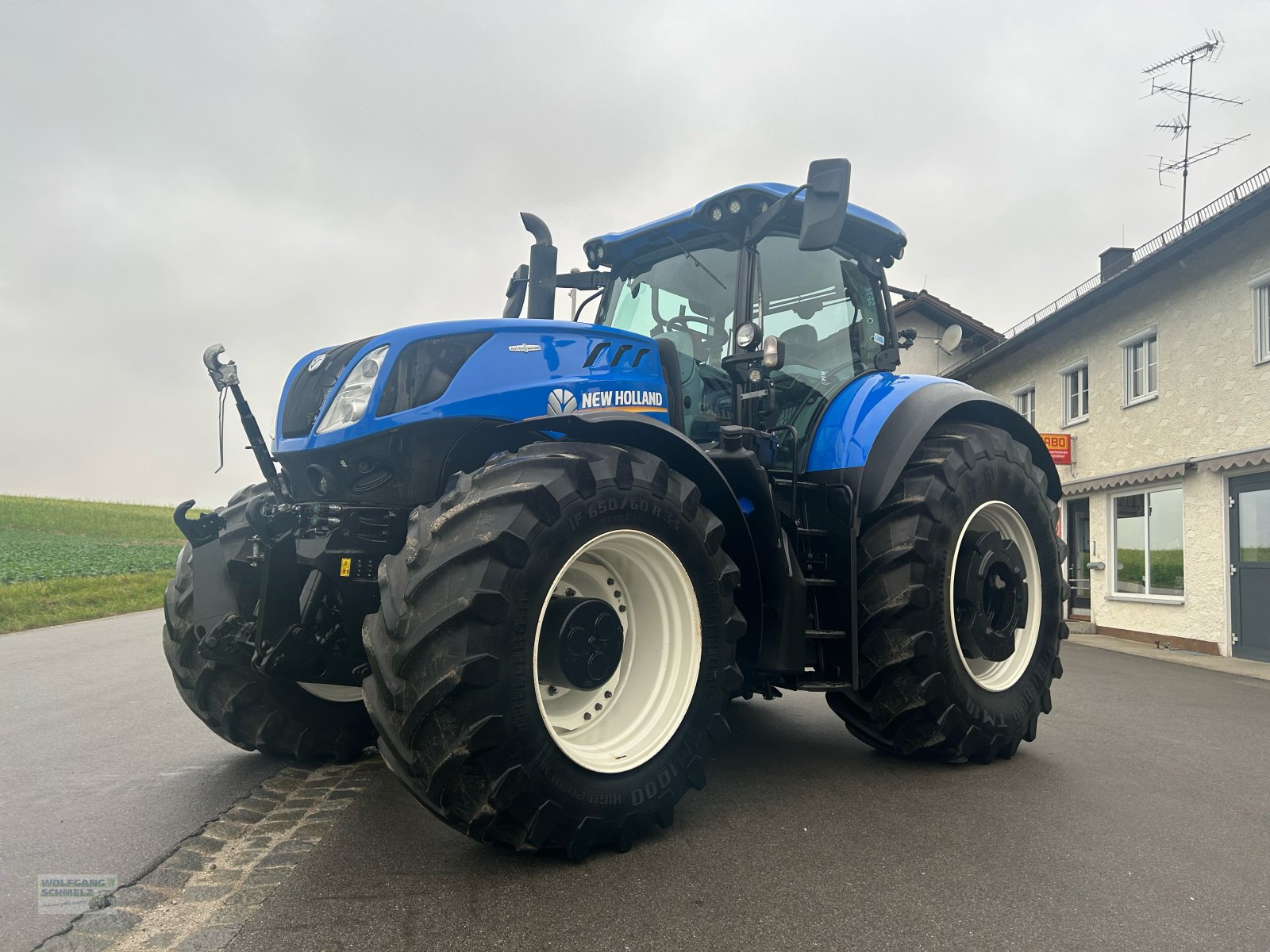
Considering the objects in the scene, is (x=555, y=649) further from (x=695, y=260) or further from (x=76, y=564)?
(x=76, y=564)

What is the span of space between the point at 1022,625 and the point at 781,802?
179cm

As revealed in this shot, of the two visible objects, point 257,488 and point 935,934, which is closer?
point 935,934

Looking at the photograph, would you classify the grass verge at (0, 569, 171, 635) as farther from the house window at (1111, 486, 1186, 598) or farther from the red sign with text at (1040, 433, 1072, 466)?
the house window at (1111, 486, 1186, 598)

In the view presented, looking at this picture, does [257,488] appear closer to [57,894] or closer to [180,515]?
[180,515]

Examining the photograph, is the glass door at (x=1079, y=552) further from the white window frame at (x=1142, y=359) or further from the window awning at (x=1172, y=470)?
the white window frame at (x=1142, y=359)

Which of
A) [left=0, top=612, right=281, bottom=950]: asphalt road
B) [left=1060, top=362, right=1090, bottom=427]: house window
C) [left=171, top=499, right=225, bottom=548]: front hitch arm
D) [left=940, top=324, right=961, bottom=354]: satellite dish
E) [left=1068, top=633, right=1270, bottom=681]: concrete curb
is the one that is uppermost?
[left=940, top=324, right=961, bottom=354]: satellite dish

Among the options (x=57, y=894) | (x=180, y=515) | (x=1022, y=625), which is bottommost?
(x=57, y=894)

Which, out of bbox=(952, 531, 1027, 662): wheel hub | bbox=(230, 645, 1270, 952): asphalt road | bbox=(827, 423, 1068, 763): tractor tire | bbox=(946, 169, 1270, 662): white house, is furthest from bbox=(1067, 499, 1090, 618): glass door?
bbox=(952, 531, 1027, 662): wheel hub

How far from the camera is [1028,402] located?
713 inches

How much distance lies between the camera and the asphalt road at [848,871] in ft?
8.02

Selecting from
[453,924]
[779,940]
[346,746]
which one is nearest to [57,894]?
[453,924]

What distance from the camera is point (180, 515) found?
386cm

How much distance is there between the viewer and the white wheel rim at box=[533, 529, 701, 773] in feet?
10.6

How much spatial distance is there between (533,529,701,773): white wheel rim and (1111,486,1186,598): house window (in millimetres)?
11864
